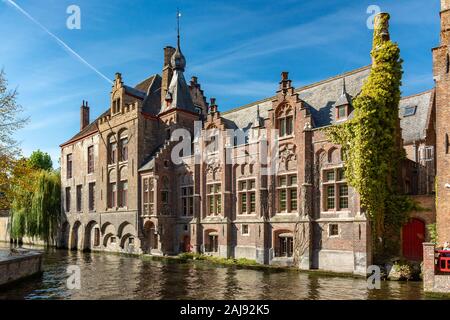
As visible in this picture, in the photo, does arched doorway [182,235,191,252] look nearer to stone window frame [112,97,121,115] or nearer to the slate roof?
the slate roof

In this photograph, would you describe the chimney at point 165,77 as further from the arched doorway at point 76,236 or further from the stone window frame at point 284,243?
the stone window frame at point 284,243

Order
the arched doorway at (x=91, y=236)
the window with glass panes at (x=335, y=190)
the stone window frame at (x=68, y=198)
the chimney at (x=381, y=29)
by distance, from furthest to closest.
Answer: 1. the stone window frame at (x=68, y=198)
2. the arched doorway at (x=91, y=236)
3. the window with glass panes at (x=335, y=190)
4. the chimney at (x=381, y=29)

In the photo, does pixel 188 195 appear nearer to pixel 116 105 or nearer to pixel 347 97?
pixel 116 105

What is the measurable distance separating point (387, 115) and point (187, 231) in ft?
57.5

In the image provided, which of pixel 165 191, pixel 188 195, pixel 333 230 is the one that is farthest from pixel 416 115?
pixel 165 191

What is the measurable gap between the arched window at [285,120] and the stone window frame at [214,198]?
6.73 m

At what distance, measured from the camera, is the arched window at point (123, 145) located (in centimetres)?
3614

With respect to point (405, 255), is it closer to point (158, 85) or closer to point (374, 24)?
point (374, 24)

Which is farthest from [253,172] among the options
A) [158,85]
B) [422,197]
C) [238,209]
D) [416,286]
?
[158,85]

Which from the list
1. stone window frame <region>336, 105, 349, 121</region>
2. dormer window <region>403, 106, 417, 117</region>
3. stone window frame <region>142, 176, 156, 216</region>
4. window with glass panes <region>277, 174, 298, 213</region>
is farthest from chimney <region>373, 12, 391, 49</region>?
stone window frame <region>142, 176, 156, 216</region>

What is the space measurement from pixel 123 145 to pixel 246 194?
1512 centimetres

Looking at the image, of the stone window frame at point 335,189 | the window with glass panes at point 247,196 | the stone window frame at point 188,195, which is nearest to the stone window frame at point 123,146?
the stone window frame at point 188,195

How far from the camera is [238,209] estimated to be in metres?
27.4

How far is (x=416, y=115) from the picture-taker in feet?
86.6
